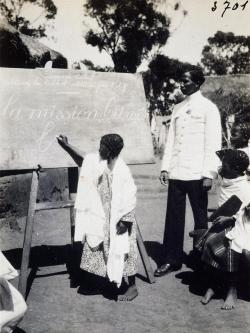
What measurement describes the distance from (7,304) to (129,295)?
53.6 inches

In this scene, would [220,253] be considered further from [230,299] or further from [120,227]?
[120,227]

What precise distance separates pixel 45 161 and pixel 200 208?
60.2 inches

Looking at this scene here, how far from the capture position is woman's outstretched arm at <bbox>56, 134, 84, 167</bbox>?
3939 mm

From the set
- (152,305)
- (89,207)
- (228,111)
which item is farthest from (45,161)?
(228,111)

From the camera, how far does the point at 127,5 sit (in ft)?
98.0

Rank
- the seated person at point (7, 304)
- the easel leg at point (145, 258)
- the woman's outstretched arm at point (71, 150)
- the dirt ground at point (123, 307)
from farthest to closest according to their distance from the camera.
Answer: the easel leg at point (145, 258), the woman's outstretched arm at point (71, 150), the dirt ground at point (123, 307), the seated person at point (7, 304)

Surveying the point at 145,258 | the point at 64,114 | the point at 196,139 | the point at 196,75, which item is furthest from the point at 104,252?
the point at 196,75

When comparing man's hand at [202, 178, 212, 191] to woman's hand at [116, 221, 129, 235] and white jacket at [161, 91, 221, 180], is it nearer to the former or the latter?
white jacket at [161, 91, 221, 180]

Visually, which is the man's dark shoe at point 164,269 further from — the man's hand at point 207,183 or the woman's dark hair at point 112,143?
the woman's dark hair at point 112,143

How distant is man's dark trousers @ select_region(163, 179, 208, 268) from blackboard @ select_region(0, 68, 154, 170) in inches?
16.0

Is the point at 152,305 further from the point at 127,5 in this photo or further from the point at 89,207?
the point at 127,5

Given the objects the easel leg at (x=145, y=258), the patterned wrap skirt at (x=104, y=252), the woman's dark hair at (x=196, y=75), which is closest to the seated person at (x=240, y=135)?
the woman's dark hair at (x=196, y=75)

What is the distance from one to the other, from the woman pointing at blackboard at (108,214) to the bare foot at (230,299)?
0.76 meters

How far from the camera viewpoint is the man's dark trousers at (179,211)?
435 centimetres
